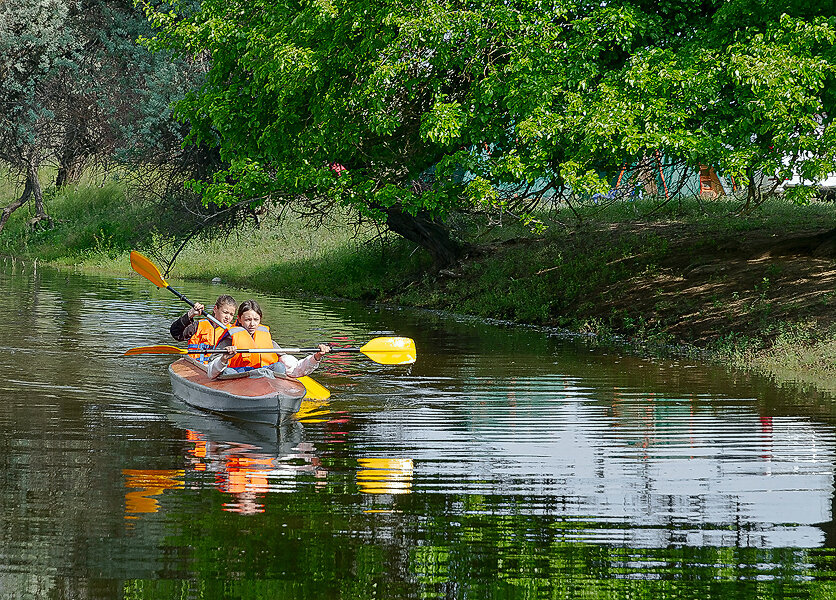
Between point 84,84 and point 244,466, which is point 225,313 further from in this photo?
point 84,84

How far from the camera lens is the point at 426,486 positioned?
8617 millimetres

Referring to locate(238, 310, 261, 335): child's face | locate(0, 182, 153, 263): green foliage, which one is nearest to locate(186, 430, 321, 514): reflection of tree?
locate(238, 310, 261, 335): child's face

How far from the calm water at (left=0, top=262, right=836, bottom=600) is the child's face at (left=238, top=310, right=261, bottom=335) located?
1.10m

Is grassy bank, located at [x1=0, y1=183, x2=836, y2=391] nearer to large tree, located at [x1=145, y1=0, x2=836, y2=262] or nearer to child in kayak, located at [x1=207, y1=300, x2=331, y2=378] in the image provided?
large tree, located at [x1=145, y1=0, x2=836, y2=262]

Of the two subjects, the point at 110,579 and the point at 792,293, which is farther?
the point at 792,293

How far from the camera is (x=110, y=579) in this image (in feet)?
20.5

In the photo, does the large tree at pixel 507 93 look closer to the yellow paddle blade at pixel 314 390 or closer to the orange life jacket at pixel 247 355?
the yellow paddle blade at pixel 314 390

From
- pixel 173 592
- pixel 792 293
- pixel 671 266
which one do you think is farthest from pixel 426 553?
pixel 671 266

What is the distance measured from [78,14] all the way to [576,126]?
2461 cm

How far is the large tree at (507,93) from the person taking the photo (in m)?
15.1

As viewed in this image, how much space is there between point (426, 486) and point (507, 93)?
29.4ft

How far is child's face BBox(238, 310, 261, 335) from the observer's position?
41.5 feet

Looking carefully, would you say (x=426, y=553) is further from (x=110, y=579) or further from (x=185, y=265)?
(x=185, y=265)

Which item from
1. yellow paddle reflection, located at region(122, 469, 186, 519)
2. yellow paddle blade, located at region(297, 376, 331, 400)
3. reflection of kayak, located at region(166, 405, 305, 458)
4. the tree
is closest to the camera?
yellow paddle reflection, located at region(122, 469, 186, 519)
